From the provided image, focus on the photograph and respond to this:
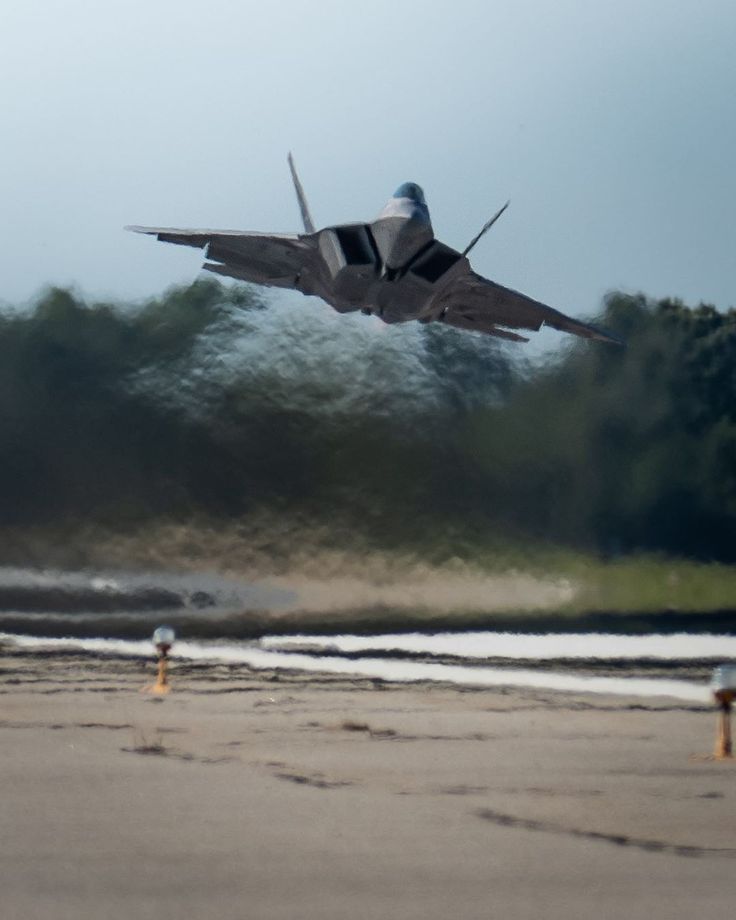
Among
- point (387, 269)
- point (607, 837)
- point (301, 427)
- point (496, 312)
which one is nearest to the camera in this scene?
point (607, 837)

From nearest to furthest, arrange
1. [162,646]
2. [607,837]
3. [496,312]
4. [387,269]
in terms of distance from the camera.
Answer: [607,837] < [387,269] < [496,312] < [162,646]

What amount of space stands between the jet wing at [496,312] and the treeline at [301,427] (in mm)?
783

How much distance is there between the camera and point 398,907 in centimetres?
1115

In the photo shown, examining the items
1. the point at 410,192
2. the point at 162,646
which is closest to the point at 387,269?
the point at 410,192

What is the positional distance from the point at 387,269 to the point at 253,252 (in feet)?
8.39

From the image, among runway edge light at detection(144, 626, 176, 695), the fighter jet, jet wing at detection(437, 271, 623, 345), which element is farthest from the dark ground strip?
runway edge light at detection(144, 626, 176, 695)

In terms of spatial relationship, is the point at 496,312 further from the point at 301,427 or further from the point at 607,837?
the point at 607,837

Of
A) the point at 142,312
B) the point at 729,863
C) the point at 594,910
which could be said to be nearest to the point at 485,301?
the point at 142,312

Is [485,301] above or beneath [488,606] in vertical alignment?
above

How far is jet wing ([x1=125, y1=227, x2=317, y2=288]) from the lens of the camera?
82.1ft

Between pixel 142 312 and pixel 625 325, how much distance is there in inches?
351

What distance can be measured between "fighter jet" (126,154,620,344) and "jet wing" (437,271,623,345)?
0.02 metres

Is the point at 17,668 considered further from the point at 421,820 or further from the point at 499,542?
the point at 421,820

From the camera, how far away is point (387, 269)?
24250 mm
